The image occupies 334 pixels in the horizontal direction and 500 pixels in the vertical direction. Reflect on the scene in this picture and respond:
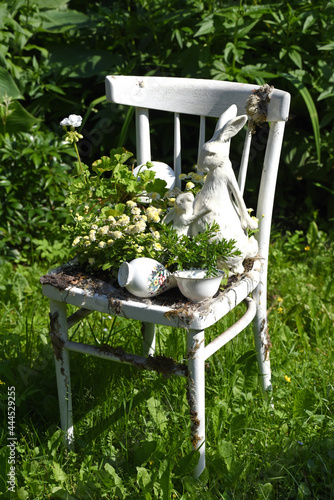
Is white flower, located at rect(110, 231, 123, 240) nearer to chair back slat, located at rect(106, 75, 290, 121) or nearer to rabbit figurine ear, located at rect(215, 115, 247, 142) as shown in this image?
rabbit figurine ear, located at rect(215, 115, 247, 142)

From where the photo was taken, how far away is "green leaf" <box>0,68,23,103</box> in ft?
8.69

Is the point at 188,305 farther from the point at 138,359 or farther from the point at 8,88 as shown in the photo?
the point at 8,88

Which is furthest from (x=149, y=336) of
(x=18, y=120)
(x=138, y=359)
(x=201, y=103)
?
(x=18, y=120)

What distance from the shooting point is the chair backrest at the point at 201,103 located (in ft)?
5.03

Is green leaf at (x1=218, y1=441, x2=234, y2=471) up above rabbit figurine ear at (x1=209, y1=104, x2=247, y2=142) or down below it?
below

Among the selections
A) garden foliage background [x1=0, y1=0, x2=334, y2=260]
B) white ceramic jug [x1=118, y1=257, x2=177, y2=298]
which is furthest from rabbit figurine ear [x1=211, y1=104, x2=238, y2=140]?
garden foliage background [x1=0, y1=0, x2=334, y2=260]

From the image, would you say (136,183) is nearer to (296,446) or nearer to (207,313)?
(207,313)

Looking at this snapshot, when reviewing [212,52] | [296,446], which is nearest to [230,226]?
[296,446]

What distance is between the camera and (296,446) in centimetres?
151

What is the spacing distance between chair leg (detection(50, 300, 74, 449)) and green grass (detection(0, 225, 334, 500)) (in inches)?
1.5

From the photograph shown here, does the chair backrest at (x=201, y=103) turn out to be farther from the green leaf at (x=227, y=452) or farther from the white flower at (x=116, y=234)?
the green leaf at (x=227, y=452)

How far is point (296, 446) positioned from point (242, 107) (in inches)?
35.5

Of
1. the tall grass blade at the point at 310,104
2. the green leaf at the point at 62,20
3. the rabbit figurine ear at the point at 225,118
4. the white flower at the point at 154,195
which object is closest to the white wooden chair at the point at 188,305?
the rabbit figurine ear at the point at 225,118

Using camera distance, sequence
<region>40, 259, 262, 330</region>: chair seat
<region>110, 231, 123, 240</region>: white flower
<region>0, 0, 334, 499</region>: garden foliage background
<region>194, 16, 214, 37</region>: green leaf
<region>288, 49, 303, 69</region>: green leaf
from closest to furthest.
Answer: <region>40, 259, 262, 330</region>: chair seat
<region>110, 231, 123, 240</region>: white flower
<region>0, 0, 334, 499</region>: garden foliage background
<region>194, 16, 214, 37</region>: green leaf
<region>288, 49, 303, 69</region>: green leaf
